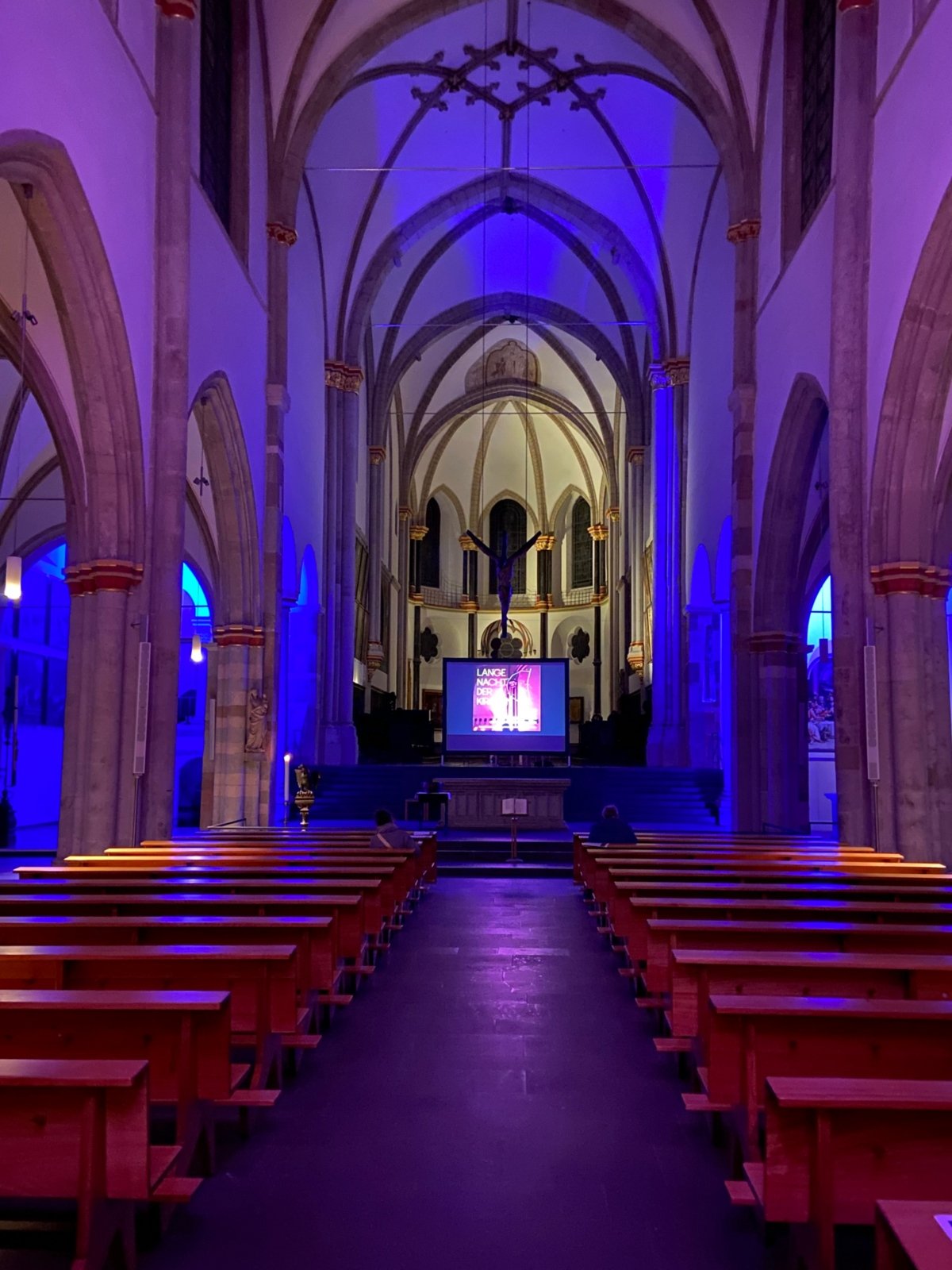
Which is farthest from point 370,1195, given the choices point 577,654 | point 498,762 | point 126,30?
point 577,654

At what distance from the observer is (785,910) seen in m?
5.14

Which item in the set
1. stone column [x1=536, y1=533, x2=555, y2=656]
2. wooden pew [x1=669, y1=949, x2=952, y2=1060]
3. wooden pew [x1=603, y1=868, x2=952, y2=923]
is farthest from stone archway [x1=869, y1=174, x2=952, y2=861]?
stone column [x1=536, y1=533, x2=555, y2=656]

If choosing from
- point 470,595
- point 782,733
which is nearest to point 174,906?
point 782,733

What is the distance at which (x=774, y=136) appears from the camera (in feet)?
45.5

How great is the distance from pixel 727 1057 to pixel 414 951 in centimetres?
410

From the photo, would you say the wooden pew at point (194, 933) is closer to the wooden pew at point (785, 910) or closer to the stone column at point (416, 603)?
the wooden pew at point (785, 910)

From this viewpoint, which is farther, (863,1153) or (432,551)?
(432,551)

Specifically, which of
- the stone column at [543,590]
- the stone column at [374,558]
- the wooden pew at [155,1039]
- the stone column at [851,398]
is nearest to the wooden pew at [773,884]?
the wooden pew at [155,1039]

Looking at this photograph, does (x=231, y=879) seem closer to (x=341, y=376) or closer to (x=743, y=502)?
(x=743, y=502)

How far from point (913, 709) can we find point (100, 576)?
7.40 meters

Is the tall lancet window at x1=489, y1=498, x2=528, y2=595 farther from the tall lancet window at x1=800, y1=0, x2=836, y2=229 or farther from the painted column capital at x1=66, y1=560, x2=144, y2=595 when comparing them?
the painted column capital at x1=66, y1=560, x2=144, y2=595

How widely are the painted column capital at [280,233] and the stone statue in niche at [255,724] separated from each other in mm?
6240

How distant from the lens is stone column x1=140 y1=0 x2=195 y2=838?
10383 mm

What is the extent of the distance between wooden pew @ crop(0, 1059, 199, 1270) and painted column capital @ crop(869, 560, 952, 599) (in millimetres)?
8802
